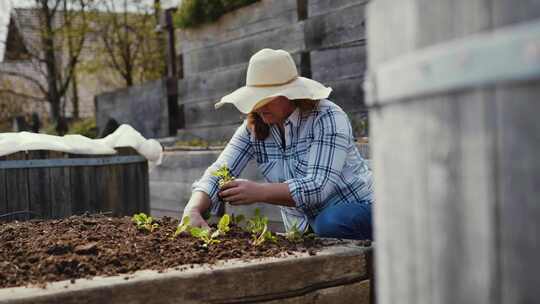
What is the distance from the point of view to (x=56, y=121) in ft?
45.5

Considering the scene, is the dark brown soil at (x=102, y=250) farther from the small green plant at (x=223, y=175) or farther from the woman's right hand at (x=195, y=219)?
the small green plant at (x=223, y=175)

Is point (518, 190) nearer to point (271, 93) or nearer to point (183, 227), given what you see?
point (183, 227)

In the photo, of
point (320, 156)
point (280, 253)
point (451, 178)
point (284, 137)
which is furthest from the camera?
point (284, 137)

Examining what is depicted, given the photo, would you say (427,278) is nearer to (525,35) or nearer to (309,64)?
(525,35)

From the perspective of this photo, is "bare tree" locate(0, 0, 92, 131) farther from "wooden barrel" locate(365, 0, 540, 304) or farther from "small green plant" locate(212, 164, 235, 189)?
"wooden barrel" locate(365, 0, 540, 304)

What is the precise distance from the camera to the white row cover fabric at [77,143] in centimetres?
462

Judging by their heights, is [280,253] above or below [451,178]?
below

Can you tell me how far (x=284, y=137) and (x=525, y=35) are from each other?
242 centimetres

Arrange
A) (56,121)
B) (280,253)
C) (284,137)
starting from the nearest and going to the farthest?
(280,253)
(284,137)
(56,121)

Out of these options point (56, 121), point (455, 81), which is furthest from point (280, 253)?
point (56, 121)

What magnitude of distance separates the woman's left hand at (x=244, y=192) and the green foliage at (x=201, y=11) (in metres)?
4.90

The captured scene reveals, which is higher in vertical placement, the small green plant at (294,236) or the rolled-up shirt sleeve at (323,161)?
the rolled-up shirt sleeve at (323,161)

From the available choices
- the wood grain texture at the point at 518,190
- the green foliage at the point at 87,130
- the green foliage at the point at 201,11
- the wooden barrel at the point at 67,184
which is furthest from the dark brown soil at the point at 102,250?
the green foliage at the point at 87,130

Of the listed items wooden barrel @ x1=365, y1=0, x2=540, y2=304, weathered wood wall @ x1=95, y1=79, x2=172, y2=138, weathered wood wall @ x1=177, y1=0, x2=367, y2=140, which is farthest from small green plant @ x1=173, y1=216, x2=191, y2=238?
weathered wood wall @ x1=95, y1=79, x2=172, y2=138
